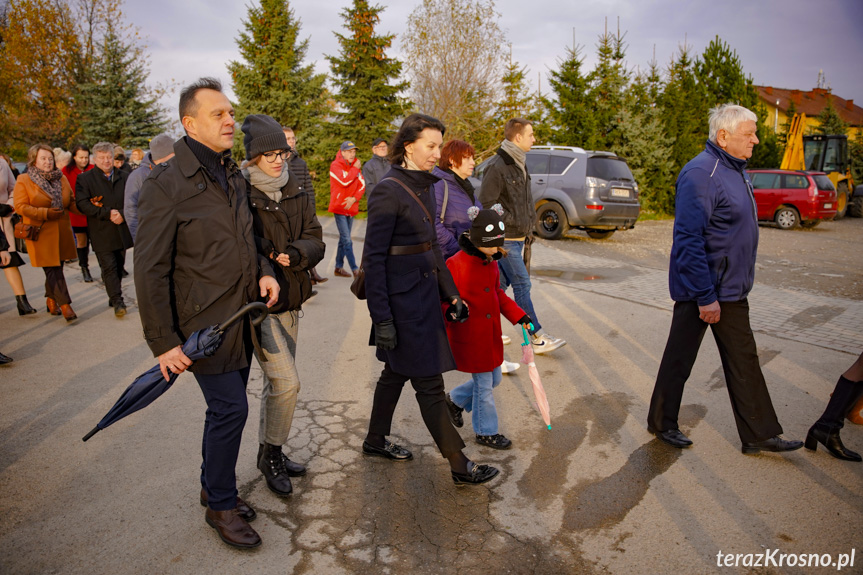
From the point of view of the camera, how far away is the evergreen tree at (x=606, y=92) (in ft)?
74.3

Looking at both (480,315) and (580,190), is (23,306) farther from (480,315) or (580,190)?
(580,190)

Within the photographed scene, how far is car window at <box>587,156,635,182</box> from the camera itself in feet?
45.9

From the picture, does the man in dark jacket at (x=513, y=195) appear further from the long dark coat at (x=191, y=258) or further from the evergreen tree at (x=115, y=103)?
the evergreen tree at (x=115, y=103)

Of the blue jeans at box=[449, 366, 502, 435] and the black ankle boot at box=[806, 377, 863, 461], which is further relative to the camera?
the blue jeans at box=[449, 366, 502, 435]

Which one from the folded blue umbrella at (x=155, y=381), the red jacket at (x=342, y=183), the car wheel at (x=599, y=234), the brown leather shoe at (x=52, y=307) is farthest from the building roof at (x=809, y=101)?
the folded blue umbrella at (x=155, y=381)

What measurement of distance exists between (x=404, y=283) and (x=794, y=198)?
19.0 meters

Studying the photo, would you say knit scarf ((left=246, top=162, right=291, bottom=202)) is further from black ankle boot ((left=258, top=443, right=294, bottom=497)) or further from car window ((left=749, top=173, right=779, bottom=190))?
car window ((left=749, top=173, right=779, bottom=190))

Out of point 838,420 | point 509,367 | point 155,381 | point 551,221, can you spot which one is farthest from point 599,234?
point 155,381

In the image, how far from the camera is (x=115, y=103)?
2797 centimetres

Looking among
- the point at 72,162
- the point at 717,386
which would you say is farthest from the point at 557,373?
the point at 72,162

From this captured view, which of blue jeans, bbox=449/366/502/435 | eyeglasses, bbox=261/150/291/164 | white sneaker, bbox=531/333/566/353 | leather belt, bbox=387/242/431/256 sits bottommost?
white sneaker, bbox=531/333/566/353

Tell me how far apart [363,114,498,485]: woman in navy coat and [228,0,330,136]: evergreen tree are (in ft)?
79.3

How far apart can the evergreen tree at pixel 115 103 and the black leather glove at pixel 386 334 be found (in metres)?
27.8

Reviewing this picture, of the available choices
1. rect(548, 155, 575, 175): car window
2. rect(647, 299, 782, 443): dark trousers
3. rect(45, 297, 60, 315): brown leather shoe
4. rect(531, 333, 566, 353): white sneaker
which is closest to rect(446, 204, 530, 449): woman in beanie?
rect(647, 299, 782, 443): dark trousers
